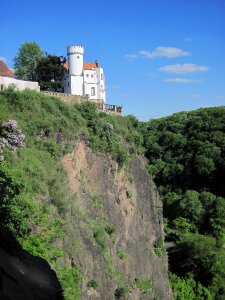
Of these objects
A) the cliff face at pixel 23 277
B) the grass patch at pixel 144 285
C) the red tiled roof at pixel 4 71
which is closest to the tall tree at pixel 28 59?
the red tiled roof at pixel 4 71

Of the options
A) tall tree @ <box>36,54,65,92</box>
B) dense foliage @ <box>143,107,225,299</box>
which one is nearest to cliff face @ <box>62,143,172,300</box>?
dense foliage @ <box>143,107,225,299</box>

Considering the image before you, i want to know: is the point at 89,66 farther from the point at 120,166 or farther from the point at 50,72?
the point at 120,166

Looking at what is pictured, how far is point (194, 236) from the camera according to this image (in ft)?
158

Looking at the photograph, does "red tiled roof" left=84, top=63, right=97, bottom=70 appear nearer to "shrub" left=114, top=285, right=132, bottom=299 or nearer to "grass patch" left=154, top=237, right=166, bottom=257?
"grass patch" left=154, top=237, right=166, bottom=257

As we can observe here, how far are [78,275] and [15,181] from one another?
5.46 m

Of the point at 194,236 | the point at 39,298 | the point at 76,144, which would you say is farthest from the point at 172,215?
the point at 39,298

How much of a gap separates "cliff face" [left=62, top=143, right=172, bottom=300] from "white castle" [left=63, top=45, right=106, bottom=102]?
10.3 metres

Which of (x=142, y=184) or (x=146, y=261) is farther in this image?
(x=142, y=184)

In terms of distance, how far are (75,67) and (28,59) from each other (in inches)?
219

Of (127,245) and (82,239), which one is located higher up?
(82,239)

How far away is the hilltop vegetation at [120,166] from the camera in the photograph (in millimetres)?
20375

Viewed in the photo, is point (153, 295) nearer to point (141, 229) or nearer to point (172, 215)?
point (141, 229)

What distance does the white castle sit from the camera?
45500 mm

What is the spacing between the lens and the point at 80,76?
150 ft
